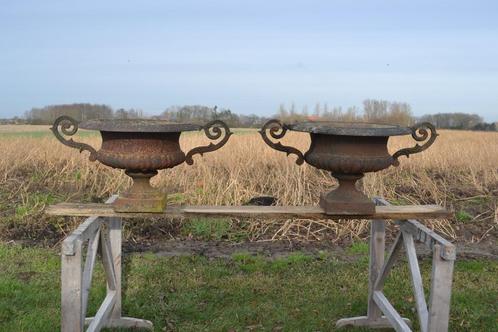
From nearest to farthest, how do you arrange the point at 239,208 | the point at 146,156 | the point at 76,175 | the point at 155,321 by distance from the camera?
the point at 146,156, the point at 239,208, the point at 155,321, the point at 76,175

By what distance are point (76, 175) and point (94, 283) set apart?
3.69m

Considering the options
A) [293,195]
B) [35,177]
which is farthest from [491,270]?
[35,177]

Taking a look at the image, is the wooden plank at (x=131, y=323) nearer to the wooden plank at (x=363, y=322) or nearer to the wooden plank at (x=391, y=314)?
the wooden plank at (x=363, y=322)

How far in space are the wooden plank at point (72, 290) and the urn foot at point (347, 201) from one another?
1.37 m

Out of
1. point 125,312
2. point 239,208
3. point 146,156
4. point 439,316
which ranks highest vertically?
point 146,156

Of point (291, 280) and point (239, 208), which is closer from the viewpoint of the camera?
point (239, 208)

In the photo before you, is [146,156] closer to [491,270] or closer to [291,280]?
[291,280]

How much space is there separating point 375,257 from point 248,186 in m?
3.43

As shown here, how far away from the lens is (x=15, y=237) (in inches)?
231

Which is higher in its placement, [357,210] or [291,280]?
[357,210]

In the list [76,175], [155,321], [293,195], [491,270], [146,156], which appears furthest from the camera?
[76,175]

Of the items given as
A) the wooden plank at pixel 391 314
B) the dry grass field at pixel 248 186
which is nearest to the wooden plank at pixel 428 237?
the wooden plank at pixel 391 314

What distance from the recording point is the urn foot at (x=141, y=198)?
2.81 meters

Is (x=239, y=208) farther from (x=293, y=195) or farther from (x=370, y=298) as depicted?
(x=293, y=195)
